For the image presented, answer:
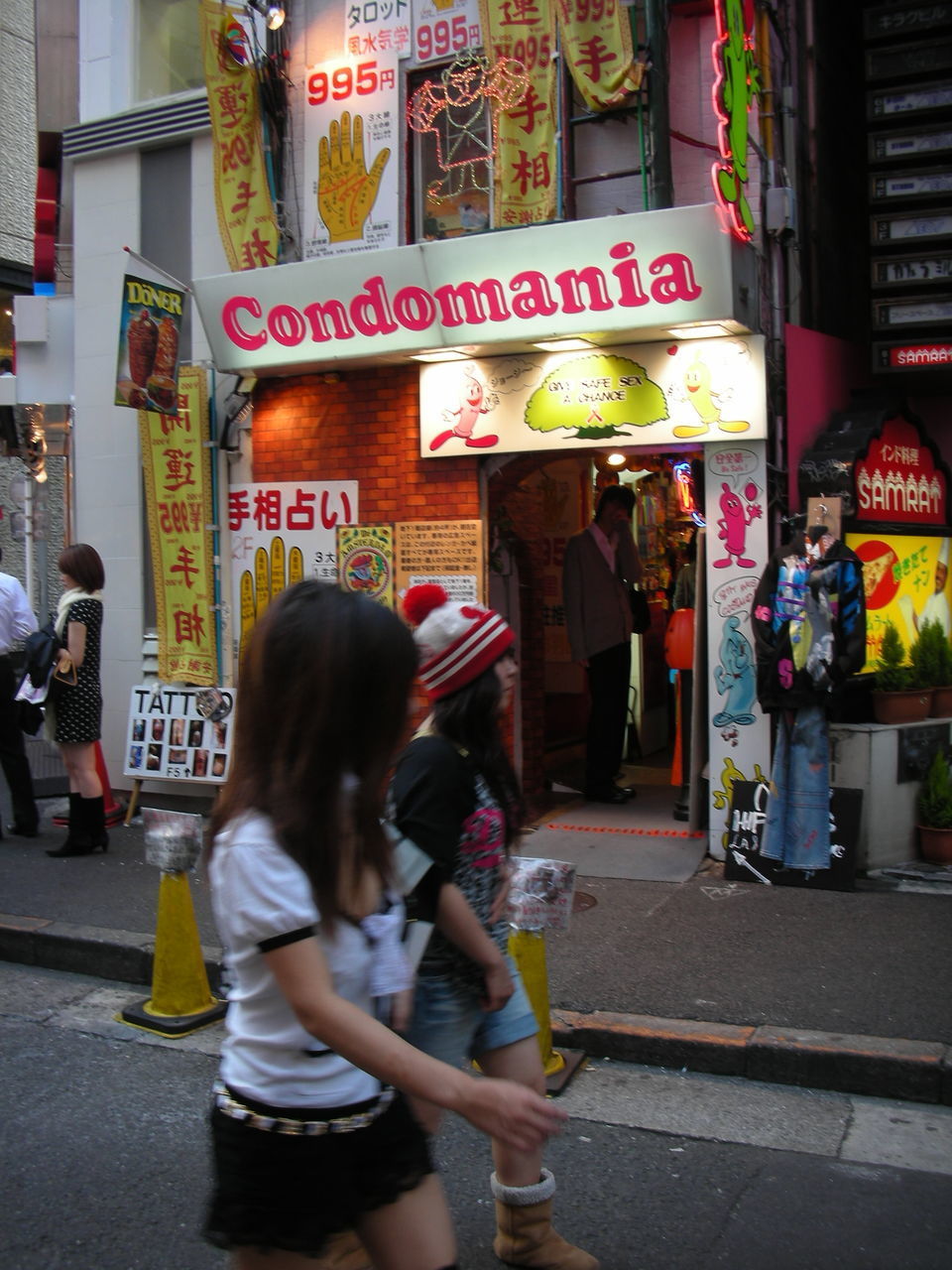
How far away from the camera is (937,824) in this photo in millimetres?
7336

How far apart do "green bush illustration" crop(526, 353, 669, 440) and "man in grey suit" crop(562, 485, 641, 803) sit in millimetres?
1451

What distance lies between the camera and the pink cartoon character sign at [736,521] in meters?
7.30

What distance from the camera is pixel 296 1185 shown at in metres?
2.02

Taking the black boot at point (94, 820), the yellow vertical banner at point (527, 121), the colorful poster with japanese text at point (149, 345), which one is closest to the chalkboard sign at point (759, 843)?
the yellow vertical banner at point (527, 121)

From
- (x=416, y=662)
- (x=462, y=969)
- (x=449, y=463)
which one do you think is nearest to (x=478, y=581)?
(x=449, y=463)

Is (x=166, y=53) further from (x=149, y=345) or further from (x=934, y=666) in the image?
(x=934, y=666)

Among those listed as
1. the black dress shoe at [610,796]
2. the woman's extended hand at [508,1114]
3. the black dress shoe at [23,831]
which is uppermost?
the woman's extended hand at [508,1114]

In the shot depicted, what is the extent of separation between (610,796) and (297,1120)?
7.34 meters

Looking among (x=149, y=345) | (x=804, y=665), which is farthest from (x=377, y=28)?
(x=804, y=665)

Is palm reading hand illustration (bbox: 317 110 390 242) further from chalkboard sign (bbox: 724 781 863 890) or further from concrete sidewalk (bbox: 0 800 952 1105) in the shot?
chalkboard sign (bbox: 724 781 863 890)

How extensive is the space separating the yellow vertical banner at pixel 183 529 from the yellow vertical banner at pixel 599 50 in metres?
3.46

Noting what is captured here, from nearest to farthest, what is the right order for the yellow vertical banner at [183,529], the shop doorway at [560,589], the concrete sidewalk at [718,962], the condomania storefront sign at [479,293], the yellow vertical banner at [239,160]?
the concrete sidewalk at [718,962], the condomania storefront sign at [479,293], the yellow vertical banner at [239,160], the shop doorway at [560,589], the yellow vertical banner at [183,529]

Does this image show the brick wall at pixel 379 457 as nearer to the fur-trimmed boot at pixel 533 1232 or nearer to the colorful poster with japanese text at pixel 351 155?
the colorful poster with japanese text at pixel 351 155

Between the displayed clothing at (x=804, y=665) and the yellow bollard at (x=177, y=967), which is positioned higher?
the displayed clothing at (x=804, y=665)
